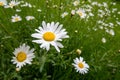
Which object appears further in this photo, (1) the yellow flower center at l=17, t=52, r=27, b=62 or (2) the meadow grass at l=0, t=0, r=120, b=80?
(2) the meadow grass at l=0, t=0, r=120, b=80

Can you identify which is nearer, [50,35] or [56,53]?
[50,35]

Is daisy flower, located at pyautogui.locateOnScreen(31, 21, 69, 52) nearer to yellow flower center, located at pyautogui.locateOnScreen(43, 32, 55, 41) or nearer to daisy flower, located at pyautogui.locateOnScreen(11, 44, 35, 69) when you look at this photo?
yellow flower center, located at pyautogui.locateOnScreen(43, 32, 55, 41)

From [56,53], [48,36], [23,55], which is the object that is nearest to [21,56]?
[23,55]

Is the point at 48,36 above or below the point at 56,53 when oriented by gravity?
below

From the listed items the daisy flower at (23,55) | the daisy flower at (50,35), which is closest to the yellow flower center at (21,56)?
the daisy flower at (23,55)

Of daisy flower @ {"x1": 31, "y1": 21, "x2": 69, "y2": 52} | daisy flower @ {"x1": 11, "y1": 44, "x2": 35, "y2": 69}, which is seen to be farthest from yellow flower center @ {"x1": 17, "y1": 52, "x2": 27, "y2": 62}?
daisy flower @ {"x1": 31, "y1": 21, "x2": 69, "y2": 52}

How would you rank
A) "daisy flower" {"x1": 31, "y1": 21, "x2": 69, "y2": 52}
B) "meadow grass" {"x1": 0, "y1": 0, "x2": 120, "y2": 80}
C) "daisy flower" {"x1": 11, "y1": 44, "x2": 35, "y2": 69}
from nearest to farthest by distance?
"daisy flower" {"x1": 31, "y1": 21, "x2": 69, "y2": 52} → "daisy flower" {"x1": 11, "y1": 44, "x2": 35, "y2": 69} → "meadow grass" {"x1": 0, "y1": 0, "x2": 120, "y2": 80}

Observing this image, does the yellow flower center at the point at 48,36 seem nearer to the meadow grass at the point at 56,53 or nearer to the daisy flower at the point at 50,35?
the daisy flower at the point at 50,35

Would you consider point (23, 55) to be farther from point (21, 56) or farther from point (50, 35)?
point (50, 35)

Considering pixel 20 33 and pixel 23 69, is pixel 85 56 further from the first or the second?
pixel 23 69

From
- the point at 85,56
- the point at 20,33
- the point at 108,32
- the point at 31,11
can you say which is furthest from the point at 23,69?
the point at 108,32

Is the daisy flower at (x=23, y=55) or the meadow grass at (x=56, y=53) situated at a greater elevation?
the meadow grass at (x=56, y=53)

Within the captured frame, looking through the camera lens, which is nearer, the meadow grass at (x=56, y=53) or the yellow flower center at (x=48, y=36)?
the yellow flower center at (x=48, y=36)
